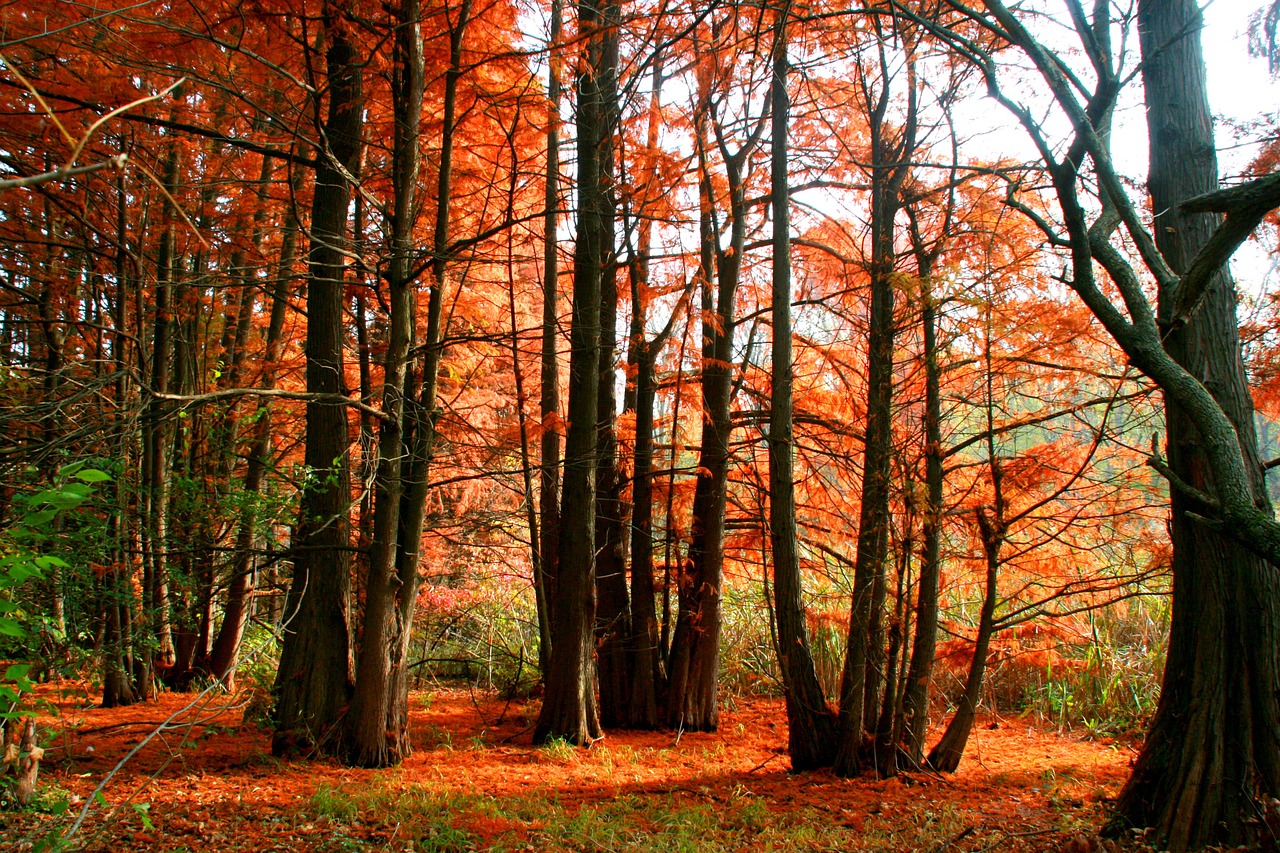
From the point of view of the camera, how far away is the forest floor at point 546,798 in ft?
14.5

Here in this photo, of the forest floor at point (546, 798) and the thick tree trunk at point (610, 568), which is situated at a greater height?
the thick tree trunk at point (610, 568)

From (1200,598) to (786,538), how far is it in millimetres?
2865

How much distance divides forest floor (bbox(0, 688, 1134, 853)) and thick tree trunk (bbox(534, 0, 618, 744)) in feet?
1.28

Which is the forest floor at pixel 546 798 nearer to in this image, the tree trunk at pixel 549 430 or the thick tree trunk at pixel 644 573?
the thick tree trunk at pixel 644 573

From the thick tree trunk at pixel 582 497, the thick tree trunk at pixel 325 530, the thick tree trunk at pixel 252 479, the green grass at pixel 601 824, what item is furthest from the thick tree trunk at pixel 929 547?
the thick tree trunk at pixel 252 479

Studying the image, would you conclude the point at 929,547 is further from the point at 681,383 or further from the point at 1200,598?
the point at 681,383

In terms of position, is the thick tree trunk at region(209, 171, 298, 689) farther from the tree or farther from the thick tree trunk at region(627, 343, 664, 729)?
the tree

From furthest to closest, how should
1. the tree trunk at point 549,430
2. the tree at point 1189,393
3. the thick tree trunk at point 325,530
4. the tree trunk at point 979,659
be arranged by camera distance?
the tree trunk at point 549,430, the thick tree trunk at point 325,530, the tree trunk at point 979,659, the tree at point 1189,393

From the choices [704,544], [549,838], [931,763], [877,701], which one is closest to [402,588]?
[549,838]

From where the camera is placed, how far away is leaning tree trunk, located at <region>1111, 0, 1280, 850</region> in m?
3.97

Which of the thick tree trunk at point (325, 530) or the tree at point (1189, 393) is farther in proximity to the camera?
the thick tree trunk at point (325, 530)

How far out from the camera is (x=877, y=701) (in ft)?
20.5

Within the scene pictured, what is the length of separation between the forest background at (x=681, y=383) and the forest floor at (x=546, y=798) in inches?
17.1

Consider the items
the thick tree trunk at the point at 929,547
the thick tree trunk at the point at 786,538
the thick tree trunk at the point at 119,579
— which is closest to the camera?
the thick tree trunk at the point at 119,579
